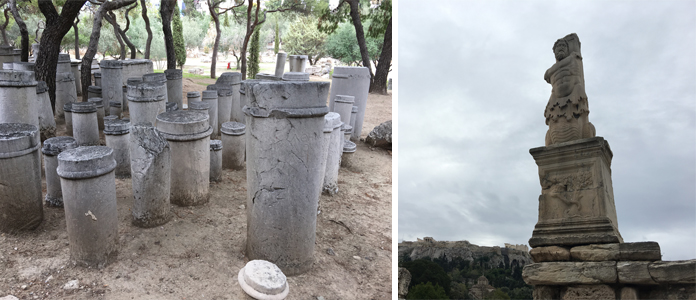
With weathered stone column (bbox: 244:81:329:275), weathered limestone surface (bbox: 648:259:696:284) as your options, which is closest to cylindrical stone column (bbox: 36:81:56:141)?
weathered stone column (bbox: 244:81:329:275)

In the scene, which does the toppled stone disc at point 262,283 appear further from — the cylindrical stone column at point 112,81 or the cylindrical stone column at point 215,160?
the cylindrical stone column at point 112,81

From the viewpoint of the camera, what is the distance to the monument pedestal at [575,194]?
4223 mm

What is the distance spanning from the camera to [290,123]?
138 inches

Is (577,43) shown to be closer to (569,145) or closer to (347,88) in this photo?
(569,145)

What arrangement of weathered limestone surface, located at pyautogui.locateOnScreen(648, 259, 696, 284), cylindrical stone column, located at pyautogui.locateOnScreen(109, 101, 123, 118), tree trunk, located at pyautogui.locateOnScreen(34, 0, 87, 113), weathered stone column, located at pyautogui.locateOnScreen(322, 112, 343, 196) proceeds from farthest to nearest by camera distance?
cylindrical stone column, located at pyautogui.locateOnScreen(109, 101, 123, 118), tree trunk, located at pyautogui.locateOnScreen(34, 0, 87, 113), weathered stone column, located at pyautogui.locateOnScreen(322, 112, 343, 196), weathered limestone surface, located at pyautogui.locateOnScreen(648, 259, 696, 284)

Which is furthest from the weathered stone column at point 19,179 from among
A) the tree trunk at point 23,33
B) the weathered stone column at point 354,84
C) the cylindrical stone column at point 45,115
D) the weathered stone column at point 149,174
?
the weathered stone column at point 354,84

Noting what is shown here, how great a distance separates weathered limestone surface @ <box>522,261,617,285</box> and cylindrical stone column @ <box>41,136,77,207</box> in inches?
169

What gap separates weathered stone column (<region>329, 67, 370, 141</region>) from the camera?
30.8 ft

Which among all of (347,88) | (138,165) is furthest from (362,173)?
(138,165)

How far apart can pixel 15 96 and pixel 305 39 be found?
3314 centimetres

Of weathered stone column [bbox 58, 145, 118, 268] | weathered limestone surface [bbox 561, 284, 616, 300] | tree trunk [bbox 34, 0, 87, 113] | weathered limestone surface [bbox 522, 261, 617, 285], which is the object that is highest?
tree trunk [bbox 34, 0, 87, 113]

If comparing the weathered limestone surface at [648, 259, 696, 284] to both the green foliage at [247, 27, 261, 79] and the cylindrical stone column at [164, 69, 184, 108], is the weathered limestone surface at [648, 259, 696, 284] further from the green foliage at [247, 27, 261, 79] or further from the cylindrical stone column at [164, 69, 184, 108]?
the green foliage at [247, 27, 261, 79]

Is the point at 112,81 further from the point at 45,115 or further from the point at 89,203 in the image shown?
the point at 89,203

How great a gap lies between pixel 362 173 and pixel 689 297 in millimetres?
4704
